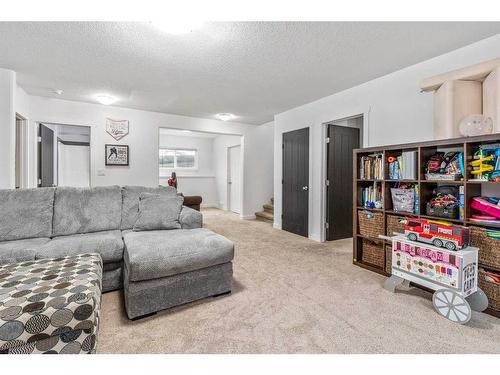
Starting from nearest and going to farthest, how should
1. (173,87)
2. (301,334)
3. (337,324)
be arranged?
(301,334) < (337,324) < (173,87)

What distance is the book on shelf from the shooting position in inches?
104

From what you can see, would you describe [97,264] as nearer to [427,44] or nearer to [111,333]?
[111,333]

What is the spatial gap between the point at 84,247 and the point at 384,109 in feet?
11.5

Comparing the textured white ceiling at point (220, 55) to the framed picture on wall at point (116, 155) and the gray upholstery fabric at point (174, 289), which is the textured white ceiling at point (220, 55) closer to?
the framed picture on wall at point (116, 155)

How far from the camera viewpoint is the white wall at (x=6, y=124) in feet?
9.46

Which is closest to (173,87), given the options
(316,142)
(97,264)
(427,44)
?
(316,142)

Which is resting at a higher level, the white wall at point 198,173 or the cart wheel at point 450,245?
the white wall at point 198,173

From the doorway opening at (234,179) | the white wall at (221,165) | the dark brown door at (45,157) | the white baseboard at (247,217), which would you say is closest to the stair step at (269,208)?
the white baseboard at (247,217)

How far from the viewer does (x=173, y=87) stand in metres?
3.48

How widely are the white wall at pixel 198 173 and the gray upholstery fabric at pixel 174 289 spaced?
5.66 meters

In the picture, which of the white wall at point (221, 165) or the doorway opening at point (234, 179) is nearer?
the doorway opening at point (234, 179)

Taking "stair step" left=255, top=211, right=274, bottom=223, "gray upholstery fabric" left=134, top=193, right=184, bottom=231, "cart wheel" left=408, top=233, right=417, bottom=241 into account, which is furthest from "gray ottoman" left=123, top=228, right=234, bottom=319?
"stair step" left=255, top=211, right=274, bottom=223

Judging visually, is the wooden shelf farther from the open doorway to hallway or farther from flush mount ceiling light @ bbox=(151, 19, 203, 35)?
the open doorway to hallway
